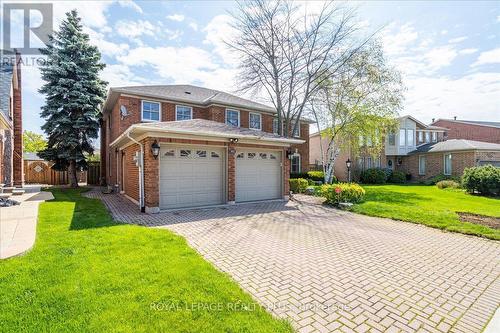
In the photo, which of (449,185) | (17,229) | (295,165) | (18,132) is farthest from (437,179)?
(18,132)

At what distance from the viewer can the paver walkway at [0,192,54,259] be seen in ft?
15.7

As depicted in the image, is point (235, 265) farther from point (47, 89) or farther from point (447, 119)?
point (447, 119)

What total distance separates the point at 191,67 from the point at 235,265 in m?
13.2

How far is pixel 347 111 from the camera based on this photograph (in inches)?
690

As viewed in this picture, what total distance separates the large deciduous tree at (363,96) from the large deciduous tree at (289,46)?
37.9 inches

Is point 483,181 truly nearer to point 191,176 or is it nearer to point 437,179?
point 437,179

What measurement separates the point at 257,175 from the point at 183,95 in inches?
316

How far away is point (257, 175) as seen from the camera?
38.4 ft

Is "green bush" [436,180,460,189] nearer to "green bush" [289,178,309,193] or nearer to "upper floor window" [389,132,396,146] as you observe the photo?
"upper floor window" [389,132,396,146]

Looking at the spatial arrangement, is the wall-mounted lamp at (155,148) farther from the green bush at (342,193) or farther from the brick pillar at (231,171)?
the green bush at (342,193)

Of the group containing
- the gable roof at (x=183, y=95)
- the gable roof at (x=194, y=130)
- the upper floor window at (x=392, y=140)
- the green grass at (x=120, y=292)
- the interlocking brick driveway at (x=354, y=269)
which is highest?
the gable roof at (x=183, y=95)

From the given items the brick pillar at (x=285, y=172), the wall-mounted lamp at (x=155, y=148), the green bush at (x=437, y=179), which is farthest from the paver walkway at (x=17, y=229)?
the green bush at (x=437, y=179)

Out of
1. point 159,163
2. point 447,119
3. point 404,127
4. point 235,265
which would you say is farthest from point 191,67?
point 447,119

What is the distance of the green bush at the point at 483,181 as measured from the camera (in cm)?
1427
